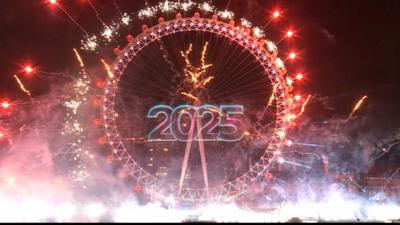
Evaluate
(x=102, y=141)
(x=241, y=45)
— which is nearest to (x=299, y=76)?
(x=241, y=45)

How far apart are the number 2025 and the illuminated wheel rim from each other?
280cm

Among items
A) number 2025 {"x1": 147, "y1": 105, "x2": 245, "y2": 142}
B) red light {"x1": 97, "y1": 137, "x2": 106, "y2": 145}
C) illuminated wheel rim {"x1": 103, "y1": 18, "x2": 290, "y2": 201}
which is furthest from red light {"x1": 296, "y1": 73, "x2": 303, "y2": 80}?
red light {"x1": 97, "y1": 137, "x2": 106, "y2": 145}

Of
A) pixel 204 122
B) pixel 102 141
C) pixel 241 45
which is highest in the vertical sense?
pixel 241 45

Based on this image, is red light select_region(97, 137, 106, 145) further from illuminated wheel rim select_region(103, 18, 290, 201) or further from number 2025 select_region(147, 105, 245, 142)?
number 2025 select_region(147, 105, 245, 142)

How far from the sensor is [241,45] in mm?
23922

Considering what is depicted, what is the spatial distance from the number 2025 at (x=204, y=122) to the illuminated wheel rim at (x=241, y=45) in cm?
280

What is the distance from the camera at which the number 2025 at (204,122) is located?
82.8ft

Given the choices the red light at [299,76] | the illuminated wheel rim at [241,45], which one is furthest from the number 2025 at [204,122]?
the red light at [299,76]

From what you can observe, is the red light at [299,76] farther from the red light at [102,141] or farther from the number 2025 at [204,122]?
the red light at [102,141]

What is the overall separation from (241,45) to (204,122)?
5.47m

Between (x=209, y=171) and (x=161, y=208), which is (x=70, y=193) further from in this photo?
(x=209, y=171)

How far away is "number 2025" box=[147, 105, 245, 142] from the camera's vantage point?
994 inches

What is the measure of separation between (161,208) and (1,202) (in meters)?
9.20

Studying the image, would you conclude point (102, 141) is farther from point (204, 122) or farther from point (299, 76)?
point (299, 76)
